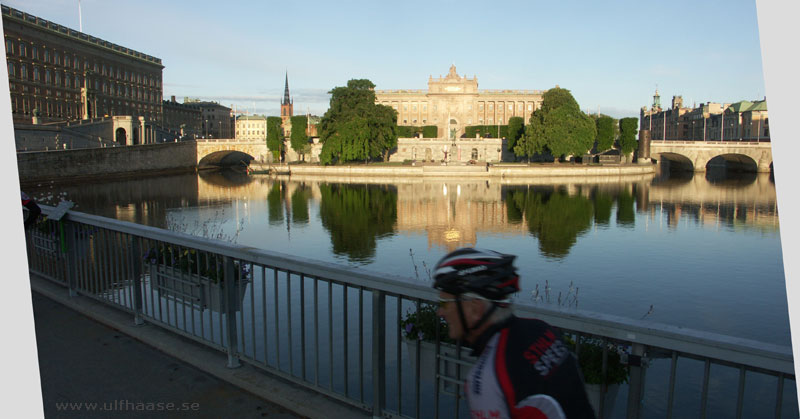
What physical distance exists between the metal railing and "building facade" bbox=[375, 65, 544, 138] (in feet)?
330

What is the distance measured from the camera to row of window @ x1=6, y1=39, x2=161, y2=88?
64.2 m

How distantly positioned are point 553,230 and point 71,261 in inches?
919

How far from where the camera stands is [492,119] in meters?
113

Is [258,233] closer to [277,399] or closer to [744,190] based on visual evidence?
[277,399]

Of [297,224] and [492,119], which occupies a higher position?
[492,119]

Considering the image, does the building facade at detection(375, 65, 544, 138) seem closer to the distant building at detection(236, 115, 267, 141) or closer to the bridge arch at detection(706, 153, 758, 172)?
the bridge arch at detection(706, 153, 758, 172)

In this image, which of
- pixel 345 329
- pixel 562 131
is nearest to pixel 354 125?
pixel 562 131

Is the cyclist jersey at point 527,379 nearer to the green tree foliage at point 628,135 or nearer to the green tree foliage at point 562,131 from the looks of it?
the green tree foliage at point 562,131

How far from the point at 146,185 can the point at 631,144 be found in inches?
2301

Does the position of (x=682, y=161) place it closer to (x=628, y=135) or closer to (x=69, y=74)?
(x=628, y=135)

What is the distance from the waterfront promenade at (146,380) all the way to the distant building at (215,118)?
131956mm

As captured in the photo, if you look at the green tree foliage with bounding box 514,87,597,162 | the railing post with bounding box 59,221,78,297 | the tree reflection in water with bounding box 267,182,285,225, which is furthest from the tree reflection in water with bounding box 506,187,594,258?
the green tree foliage with bounding box 514,87,597,162

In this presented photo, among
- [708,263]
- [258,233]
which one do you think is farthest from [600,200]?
[258,233]

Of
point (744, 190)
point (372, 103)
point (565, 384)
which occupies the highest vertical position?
point (372, 103)
